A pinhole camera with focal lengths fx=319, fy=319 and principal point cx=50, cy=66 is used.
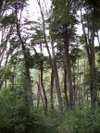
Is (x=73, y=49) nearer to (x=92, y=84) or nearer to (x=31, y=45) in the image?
(x=31, y=45)

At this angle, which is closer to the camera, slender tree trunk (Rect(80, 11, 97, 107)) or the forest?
the forest

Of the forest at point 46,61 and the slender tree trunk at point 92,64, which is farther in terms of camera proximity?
the slender tree trunk at point 92,64

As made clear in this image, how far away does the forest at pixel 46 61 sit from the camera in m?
10.7

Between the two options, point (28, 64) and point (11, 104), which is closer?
point (11, 104)

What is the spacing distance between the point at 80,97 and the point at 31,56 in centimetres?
1702

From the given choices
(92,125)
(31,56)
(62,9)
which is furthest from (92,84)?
(31,56)

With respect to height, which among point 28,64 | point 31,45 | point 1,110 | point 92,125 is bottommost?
point 92,125

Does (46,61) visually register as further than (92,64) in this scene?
Yes

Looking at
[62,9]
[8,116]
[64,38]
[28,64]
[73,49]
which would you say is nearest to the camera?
[8,116]

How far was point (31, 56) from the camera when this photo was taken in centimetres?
2514

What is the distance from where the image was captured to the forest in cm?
1067

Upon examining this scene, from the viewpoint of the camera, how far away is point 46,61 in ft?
94.2

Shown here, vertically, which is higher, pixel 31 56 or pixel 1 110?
pixel 31 56

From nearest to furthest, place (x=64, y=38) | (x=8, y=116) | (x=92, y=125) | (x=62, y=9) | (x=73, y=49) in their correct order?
(x=8, y=116)
(x=92, y=125)
(x=62, y=9)
(x=64, y=38)
(x=73, y=49)
